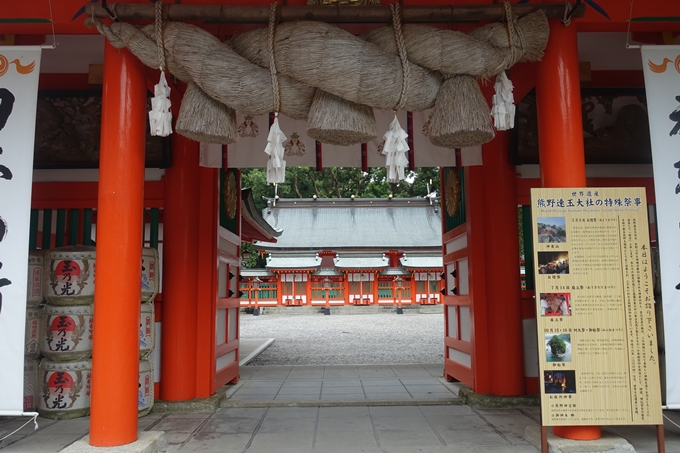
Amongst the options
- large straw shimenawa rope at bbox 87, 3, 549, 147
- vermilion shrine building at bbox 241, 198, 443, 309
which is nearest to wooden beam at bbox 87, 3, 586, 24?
large straw shimenawa rope at bbox 87, 3, 549, 147

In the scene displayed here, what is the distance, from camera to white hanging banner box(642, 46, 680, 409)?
328 cm

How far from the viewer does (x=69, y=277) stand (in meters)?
4.39

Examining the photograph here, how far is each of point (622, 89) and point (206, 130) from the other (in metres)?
4.29

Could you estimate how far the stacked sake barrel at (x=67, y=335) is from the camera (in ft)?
14.2

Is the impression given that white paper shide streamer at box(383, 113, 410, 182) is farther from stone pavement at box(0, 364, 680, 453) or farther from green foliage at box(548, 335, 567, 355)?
stone pavement at box(0, 364, 680, 453)

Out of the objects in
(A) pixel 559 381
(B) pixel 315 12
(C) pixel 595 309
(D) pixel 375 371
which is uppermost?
(B) pixel 315 12

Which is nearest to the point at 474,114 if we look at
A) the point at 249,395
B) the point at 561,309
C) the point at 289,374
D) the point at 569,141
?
the point at 569,141

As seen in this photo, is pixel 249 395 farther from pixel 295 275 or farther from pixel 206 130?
pixel 295 275

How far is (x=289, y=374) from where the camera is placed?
699cm

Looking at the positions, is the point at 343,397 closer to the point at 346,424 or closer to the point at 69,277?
the point at 346,424

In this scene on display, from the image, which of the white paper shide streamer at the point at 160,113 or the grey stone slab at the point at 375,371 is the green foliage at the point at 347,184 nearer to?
the grey stone slab at the point at 375,371

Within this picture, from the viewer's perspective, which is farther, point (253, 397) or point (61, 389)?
point (253, 397)

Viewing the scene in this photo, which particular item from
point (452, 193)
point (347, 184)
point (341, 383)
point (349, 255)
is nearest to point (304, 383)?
point (341, 383)

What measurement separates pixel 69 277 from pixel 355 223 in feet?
83.0
